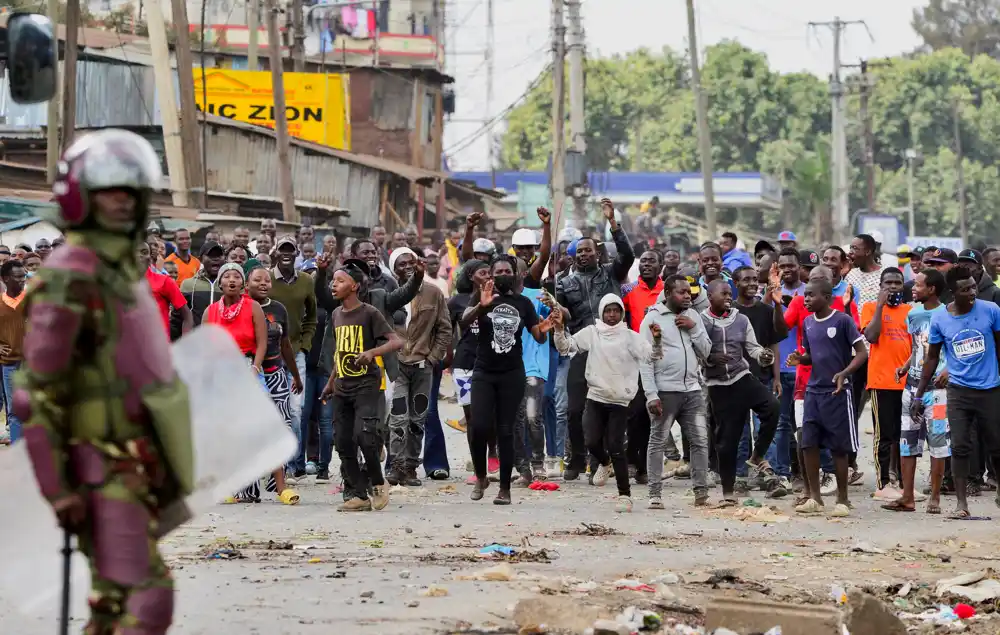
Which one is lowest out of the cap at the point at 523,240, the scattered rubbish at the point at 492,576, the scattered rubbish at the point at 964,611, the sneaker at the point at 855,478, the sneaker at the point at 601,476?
the sneaker at the point at 855,478

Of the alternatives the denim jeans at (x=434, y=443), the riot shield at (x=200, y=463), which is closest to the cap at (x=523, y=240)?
the denim jeans at (x=434, y=443)

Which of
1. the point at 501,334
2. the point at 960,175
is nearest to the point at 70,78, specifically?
the point at 501,334

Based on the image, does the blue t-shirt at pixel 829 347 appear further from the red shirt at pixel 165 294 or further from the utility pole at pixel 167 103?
the utility pole at pixel 167 103

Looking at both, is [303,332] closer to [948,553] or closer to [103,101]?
[948,553]

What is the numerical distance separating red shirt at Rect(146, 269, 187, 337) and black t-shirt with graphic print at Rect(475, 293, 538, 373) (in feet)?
7.93

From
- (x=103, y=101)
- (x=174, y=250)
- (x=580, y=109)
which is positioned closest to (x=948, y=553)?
(x=174, y=250)

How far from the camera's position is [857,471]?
587 inches

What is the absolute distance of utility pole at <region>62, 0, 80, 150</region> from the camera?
2317 cm

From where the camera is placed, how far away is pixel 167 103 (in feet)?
87.9

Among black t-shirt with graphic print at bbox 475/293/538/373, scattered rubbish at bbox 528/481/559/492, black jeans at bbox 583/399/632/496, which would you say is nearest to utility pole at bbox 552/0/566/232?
scattered rubbish at bbox 528/481/559/492

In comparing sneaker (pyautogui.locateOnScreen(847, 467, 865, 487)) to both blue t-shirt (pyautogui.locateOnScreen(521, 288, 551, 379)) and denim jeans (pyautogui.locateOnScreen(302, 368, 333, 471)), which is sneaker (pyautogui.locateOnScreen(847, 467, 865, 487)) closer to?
blue t-shirt (pyautogui.locateOnScreen(521, 288, 551, 379))

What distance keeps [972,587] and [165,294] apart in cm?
669

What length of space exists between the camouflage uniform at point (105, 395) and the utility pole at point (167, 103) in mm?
21521

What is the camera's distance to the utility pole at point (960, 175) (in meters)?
80.8
